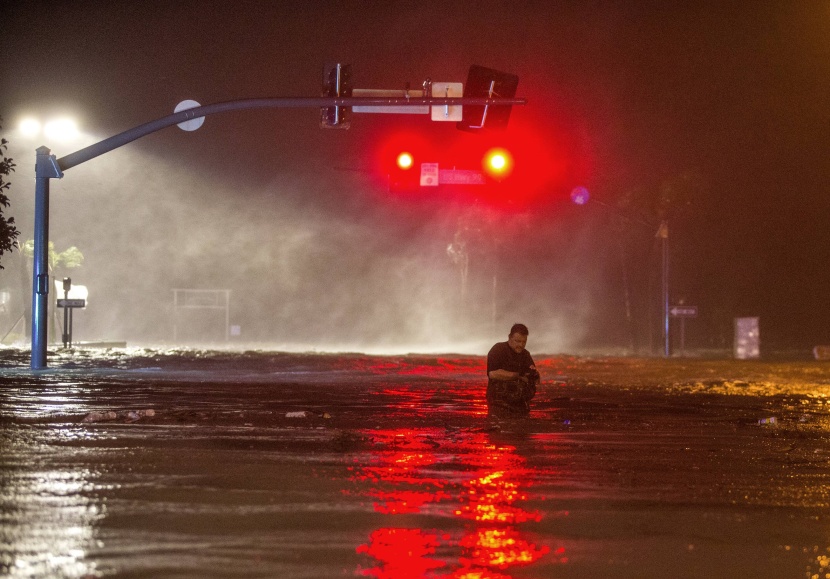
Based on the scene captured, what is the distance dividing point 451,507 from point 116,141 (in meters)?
14.1

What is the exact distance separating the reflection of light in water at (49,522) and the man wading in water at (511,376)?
6.16 m

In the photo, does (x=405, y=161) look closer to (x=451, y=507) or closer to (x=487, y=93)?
(x=487, y=93)

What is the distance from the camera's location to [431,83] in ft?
55.6

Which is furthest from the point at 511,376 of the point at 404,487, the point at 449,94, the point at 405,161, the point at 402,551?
the point at 405,161

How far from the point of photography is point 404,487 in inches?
283

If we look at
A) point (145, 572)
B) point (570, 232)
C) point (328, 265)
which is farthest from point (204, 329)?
point (145, 572)

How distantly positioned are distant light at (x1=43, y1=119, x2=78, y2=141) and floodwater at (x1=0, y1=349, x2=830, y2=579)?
1402cm

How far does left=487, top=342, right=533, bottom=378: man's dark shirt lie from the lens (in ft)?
40.5

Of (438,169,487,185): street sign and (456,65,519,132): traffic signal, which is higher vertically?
(456,65,519,132): traffic signal

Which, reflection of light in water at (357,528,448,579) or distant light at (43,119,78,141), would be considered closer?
reflection of light in water at (357,528,448,579)

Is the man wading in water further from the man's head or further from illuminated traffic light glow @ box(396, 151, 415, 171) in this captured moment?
illuminated traffic light glow @ box(396, 151, 415, 171)

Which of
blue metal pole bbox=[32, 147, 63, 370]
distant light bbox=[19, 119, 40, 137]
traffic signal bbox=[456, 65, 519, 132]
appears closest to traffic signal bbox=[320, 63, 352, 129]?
traffic signal bbox=[456, 65, 519, 132]

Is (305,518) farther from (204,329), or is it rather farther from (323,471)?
(204,329)

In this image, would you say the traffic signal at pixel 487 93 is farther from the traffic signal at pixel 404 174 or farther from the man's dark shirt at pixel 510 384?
the man's dark shirt at pixel 510 384
